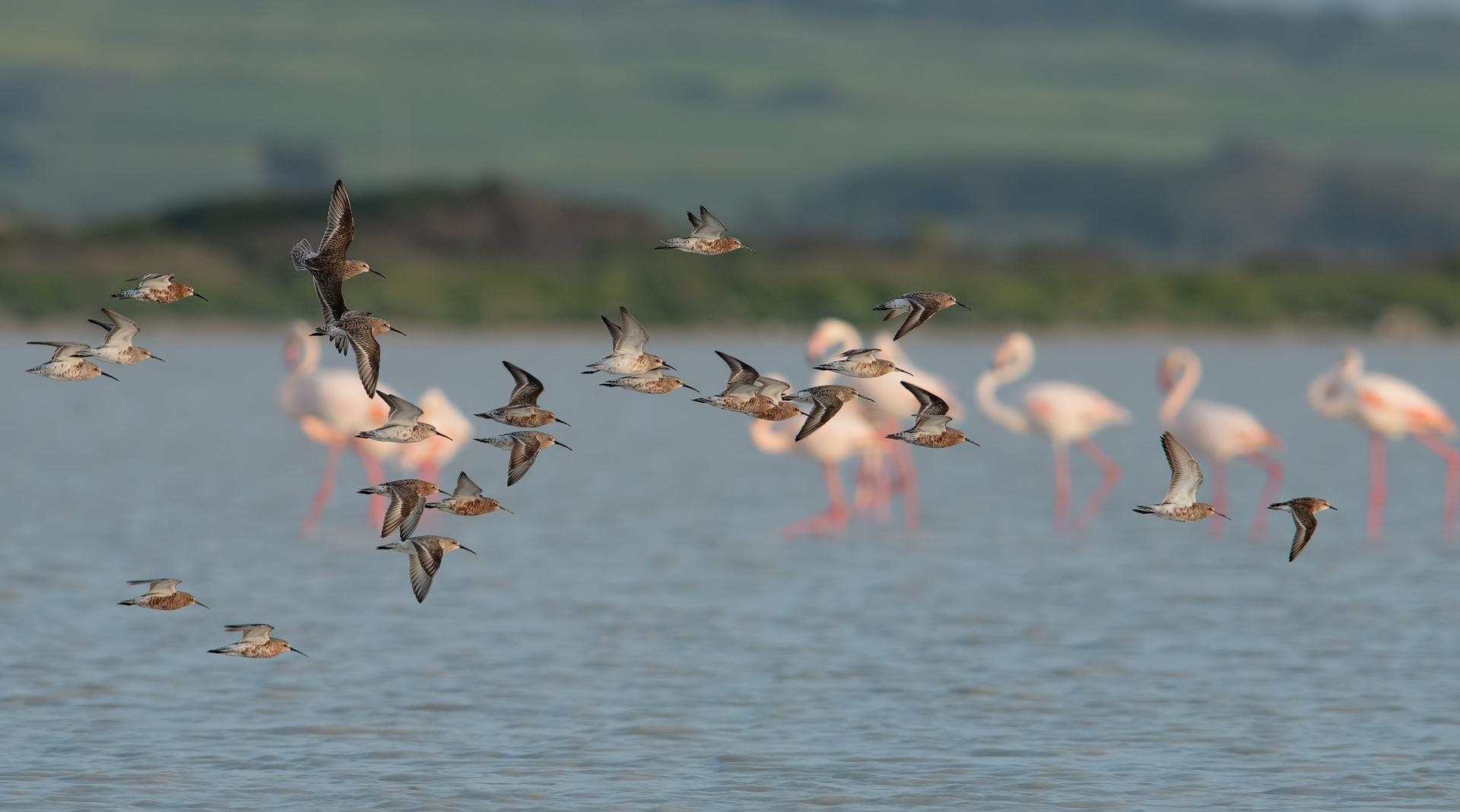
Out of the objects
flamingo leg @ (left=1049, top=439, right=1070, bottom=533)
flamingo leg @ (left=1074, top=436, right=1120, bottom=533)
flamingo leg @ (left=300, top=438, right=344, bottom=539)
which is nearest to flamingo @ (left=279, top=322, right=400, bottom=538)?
flamingo leg @ (left=300, top=438, right=344, bottom=539)

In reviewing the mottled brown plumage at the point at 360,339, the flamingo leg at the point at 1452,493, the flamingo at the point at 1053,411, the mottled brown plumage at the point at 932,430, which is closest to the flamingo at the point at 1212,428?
the flamingo at the point at 1053,411

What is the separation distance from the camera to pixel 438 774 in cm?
1138

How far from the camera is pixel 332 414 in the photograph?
74.8ft

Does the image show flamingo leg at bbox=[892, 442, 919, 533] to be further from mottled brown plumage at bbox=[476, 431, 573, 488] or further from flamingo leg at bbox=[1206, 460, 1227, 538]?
mottled brown plumage at bbox=[476, 431, 573, 488]

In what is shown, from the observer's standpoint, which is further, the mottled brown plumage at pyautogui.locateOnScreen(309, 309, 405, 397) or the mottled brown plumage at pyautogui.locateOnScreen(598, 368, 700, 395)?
the mottled brown plumage at pyautogui.locateOnScreen(598, 368, 700, 395)

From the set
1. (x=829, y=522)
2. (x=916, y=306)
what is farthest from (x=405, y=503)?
(x=829, y=522)

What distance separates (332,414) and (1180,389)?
30.7 feet

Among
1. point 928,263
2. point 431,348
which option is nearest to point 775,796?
point 431,348

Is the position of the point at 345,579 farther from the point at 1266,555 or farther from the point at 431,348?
the point at 431,348

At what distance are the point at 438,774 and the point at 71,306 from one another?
2342 inches

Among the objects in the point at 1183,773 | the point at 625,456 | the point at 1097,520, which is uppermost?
the point at 1183,773

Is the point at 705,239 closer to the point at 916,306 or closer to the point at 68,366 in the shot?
the point at 916,306

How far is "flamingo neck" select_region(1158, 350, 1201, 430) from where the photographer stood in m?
23.4

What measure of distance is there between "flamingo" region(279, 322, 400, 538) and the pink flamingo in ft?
12.9
